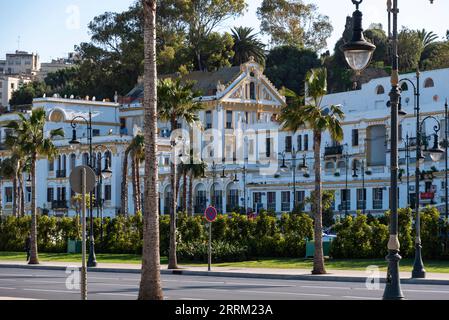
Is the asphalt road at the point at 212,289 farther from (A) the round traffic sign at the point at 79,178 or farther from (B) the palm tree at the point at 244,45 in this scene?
(B) the palm tree at the point at 244,45

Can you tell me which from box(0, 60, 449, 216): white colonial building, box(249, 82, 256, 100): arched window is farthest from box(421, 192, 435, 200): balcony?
box(249, 82, 256, 100): arched window

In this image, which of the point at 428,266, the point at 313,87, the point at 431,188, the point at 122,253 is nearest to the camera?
the point at 313,87

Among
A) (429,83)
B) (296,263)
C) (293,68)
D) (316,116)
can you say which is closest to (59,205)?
A: (429,83)

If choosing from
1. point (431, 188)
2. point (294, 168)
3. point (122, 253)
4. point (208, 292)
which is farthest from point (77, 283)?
point (294, 168)

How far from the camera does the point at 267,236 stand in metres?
53.2

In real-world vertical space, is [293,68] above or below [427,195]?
above

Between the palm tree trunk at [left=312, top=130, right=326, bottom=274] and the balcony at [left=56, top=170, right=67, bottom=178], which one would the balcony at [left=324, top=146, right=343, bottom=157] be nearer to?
the balcony at [left=56, top=170, right=67, bottom=178]

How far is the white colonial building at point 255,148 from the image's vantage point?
78062mm

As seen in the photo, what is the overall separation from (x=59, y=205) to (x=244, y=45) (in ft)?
129

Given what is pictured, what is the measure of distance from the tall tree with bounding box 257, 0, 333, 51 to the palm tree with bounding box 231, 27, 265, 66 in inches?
383

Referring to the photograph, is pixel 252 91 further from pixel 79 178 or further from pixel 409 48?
pixel 79 178

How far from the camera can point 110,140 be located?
9738cm

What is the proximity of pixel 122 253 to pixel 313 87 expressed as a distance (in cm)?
2540
